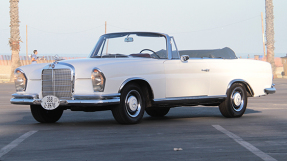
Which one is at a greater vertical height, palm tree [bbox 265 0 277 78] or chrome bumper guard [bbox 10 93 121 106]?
palm tree [bbox 265 0 277 78]

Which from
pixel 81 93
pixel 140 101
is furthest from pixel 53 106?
pixel 140 101

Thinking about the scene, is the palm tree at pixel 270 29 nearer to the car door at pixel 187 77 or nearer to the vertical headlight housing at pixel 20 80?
the car door at pixel 187 77

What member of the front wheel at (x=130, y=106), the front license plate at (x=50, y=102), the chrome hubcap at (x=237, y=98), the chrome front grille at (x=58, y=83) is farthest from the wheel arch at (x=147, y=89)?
the chrome hubcap at (x=237, y=98)

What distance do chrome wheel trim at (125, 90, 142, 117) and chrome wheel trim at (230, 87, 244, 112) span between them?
8.84 feet

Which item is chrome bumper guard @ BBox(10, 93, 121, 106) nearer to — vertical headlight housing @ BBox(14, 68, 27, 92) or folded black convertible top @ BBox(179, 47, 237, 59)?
vertical headlight housing @ BBox(14, 68, 27, 92)

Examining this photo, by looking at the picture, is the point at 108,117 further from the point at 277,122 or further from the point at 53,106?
the point at 277,122

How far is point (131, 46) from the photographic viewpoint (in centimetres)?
1159

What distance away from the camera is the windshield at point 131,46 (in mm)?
11430

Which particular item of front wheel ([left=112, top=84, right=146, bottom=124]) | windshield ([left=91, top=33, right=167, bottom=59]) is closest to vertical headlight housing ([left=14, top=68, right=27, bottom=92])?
windshield ([left=91, top=33, right=167, bottom=59])

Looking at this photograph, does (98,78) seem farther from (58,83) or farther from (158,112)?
(158,112)

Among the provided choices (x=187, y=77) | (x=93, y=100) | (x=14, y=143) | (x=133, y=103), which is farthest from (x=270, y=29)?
(x=14, y=143)

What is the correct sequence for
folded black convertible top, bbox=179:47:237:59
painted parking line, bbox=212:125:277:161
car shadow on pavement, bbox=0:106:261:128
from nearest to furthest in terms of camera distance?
painted parking line, bbox=212:125:277:161
car shadow on pavement, bbox=0:106:261:128
folded black convertible top, bbox=179:47:237:59

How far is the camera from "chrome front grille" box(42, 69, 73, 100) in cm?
998

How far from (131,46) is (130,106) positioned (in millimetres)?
1792
